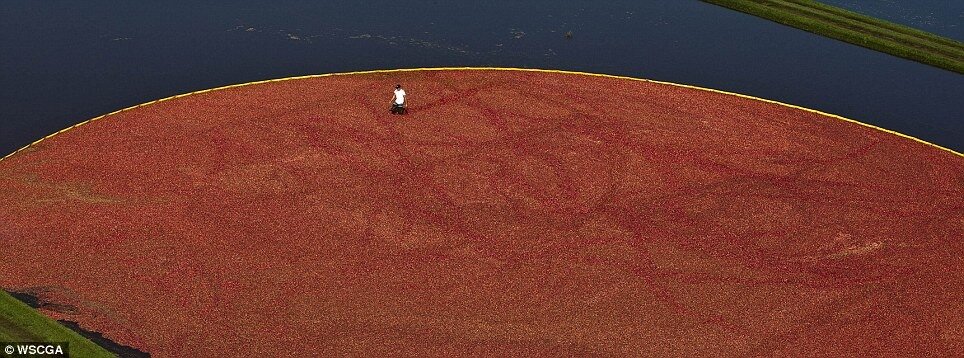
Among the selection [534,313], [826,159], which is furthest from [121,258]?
[826,159]

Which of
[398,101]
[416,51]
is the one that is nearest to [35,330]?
[398,101]

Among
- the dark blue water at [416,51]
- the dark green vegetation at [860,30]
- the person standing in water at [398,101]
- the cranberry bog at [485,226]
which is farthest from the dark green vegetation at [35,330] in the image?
the dark green vegetation at [860,30]

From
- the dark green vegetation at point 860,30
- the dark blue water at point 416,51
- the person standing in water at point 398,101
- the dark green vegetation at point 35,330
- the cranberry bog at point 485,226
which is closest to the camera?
the dark green vegetation at point 35,330

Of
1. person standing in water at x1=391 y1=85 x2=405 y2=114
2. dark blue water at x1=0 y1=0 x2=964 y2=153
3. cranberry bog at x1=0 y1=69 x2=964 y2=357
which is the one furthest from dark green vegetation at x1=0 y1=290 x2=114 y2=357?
person standing in water at x1=391 y1=85 x2=405 y2=114

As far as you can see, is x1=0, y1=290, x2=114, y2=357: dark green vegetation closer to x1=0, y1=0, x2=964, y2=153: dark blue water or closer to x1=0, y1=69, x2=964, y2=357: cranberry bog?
x1=0, y1=69, x2=964, y2=357: cranberry bog

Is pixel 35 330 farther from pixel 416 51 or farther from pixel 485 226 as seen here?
pixel 416 51

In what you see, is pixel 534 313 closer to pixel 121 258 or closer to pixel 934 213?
pixel 121 258

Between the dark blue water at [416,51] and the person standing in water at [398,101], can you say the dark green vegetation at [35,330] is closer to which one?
the dark blue water at [416,51]
